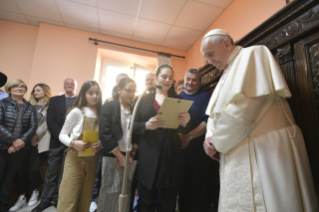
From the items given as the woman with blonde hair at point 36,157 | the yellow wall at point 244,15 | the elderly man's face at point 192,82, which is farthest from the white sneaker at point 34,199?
the yellow wall at point 244,15

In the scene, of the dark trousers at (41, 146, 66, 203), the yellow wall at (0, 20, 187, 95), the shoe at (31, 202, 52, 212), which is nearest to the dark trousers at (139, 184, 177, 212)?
the dark trousers at (41, 146, 66, 203)

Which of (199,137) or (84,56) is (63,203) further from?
(84,56)

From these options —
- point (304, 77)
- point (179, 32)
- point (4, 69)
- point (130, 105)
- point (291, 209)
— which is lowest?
point (291, 209)

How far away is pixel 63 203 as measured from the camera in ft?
4.70

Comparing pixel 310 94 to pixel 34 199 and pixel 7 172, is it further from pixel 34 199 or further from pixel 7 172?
pixel 34 199

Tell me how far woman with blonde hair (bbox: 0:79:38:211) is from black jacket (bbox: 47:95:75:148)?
0.19 metres

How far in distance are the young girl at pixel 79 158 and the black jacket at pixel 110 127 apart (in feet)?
0.55

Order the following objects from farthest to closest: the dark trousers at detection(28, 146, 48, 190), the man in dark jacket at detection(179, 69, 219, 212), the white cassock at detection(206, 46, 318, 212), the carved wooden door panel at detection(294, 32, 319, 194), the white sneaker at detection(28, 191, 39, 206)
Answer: the dark trousers at detection(28, 146, 48, 190)
the white sneaker at detection(28, 191, 39, 206)
the man in dark jacket at detection(179, 69, 219, 212)
the carved wooden door panel at detection(294, 32, 319, 194)
the white cassock at detection(206, 46, 318, 212)

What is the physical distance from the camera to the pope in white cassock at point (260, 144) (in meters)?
0.82

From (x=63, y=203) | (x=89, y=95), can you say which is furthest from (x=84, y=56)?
(x=63, y=203)

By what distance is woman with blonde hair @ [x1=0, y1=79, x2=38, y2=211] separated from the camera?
196 centimetres

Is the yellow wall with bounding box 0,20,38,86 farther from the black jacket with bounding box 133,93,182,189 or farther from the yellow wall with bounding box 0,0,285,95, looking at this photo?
the black jacket with bounding box 133,93,182,189

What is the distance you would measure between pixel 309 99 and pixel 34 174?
306 cm

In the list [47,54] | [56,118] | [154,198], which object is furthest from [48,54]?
[154,198]
